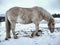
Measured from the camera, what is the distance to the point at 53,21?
1292mm

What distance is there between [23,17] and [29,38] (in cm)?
21

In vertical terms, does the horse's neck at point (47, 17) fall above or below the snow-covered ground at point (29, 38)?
above

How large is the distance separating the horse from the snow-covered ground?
37mm

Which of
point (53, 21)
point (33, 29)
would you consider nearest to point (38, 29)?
point (33, 29)

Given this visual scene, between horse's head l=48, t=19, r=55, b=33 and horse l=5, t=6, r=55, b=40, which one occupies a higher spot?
horse l=5, t=6, r=55, b=40

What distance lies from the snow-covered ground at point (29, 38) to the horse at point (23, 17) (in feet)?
0.12

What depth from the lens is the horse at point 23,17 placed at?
1.21m

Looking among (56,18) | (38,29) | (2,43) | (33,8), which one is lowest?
(2,43)

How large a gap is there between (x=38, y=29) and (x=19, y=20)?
0.67 ft

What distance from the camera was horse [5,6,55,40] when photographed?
121cm

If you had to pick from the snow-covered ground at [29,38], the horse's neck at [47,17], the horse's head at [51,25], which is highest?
the horse's neck at [47,17]

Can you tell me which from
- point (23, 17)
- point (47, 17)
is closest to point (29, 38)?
point (23, 17)

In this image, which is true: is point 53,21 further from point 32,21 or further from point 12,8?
point 12,8

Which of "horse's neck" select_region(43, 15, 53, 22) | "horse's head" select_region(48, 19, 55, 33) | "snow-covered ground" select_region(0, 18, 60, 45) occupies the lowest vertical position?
"snow-covered ground" select_region(0, 18, 60, 45)
